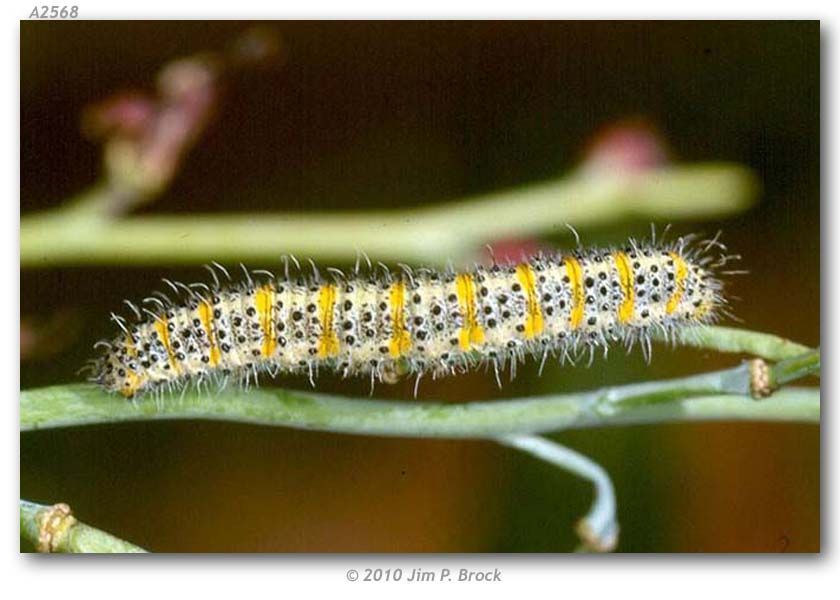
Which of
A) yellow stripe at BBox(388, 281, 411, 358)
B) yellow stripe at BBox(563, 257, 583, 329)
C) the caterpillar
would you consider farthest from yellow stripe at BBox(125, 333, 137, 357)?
yellow stripe at BBox(563, 257, 583, 329)

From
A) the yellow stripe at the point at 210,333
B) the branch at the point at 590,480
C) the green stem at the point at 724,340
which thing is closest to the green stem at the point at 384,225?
the yellow stripe at the point at 210,333

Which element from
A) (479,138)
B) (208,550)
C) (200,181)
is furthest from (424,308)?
(208,550)

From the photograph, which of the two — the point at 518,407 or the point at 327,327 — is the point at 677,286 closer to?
the point at 518,407

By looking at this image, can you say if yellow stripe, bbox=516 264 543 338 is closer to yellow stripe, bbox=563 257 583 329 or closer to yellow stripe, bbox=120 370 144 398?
yellow stripe, bbox=563 257 583 329

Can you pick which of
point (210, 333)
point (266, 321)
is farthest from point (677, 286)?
point (210, 333)

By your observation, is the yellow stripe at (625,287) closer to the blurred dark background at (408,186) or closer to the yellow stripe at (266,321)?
the blurred dark background at (408,186)
